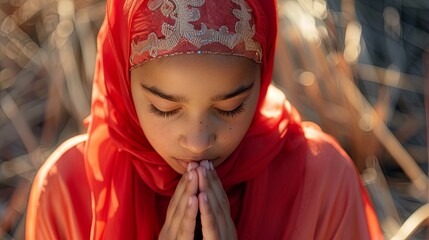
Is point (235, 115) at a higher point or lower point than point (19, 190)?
higher

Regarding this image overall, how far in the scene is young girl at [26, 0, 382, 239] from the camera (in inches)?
64.8

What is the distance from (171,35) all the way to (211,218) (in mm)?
340

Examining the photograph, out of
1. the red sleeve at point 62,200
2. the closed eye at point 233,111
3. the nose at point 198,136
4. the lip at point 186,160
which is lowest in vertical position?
the red sleeve at point 62,200

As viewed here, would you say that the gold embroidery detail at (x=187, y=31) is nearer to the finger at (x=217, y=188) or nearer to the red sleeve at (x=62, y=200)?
the finger at (x=217, y=188)

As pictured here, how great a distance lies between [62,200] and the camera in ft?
6.23

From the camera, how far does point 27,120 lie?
120 inches

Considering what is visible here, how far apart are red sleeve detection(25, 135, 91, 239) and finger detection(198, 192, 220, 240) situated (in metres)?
0.27

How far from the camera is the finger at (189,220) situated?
1.76m

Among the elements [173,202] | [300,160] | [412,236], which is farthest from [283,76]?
[173,202]

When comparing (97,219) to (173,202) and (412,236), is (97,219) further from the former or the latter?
(412,236)

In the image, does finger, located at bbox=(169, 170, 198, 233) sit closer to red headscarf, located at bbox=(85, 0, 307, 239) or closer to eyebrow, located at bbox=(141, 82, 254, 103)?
red headscarf, located at bbox=(85, 0, 307, 239)

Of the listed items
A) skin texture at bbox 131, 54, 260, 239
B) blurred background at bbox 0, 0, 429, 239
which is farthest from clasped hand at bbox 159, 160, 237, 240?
blurred background at bbox 0, 0, 429, 239

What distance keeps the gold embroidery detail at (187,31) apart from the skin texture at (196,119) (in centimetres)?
3

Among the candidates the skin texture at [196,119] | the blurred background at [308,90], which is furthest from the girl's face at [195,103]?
the blurred background at [308,90]
